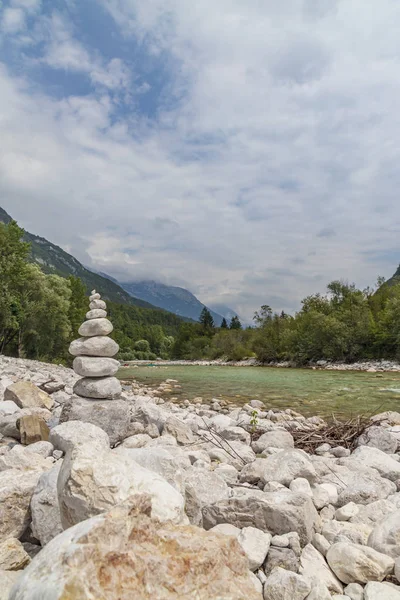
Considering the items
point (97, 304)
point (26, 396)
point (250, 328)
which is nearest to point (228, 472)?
point (97, 304)

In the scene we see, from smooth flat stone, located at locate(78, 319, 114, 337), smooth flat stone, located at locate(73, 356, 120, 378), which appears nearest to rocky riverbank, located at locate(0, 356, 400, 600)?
smooth flat stone, located at locate(73, 356, 120, 378)

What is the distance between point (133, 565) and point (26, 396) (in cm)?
935

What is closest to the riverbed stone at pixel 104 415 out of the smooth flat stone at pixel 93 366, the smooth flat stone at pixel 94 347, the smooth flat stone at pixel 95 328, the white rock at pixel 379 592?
the smooth flat stone at pixel 93 366

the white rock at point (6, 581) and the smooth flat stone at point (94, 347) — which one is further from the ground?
the smooth flat stone at point (94, 347)

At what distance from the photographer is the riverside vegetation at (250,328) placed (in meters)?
38.3

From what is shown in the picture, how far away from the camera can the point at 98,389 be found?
28.8ft

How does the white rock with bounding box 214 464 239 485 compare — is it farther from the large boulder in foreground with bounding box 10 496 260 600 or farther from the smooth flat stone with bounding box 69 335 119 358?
the smooth flat stone with bounding box 69 335 119 358

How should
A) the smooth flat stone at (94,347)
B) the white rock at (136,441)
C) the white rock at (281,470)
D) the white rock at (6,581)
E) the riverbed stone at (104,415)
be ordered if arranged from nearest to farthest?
the white rock at (6,581), the white rock at (281,470), the white rock at (136,441), the riverbed stone at (104,415), the smooth flat stone at (94,347)

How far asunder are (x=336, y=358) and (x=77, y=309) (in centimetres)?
4157

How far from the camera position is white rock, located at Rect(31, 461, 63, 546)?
11.6ft

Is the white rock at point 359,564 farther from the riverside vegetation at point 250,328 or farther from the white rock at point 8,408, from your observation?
the riverside vegetation at point 250,328

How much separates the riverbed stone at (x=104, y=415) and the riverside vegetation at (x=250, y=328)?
103 feet

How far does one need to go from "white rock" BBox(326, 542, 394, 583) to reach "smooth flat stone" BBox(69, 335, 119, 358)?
6509 millimetres

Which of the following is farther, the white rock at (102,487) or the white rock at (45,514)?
the white rock at (45,514)
